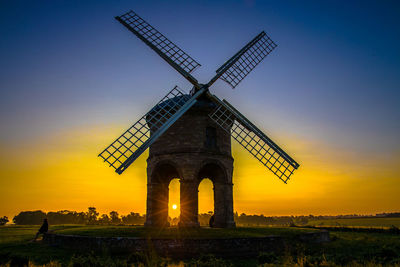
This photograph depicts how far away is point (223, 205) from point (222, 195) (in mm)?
678

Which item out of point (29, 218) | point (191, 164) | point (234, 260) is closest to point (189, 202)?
point (191, 164)

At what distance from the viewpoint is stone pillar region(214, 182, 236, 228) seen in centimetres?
1931

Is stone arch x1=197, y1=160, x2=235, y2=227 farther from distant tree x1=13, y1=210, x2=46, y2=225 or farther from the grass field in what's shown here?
distant tree x1=13, y1=210, x2=46, y2=225

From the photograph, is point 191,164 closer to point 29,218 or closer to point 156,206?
point 156,206

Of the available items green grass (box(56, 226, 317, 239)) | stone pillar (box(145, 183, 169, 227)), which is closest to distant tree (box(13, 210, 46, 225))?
stone pillar (box(145, 183, 169, 227))

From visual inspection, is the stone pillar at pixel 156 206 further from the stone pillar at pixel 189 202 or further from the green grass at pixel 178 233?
the green grass at pixel 178 233

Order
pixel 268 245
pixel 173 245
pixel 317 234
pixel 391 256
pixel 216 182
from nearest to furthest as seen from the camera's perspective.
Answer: pixel 391 256 < pixel 173 245 < pixel 268 245 < pixel 317 234 < pixel 216 182

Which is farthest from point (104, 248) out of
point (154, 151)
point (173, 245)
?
point (154, 151)

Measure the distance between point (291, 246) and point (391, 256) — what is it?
406cm

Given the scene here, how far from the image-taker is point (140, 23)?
21250 mm

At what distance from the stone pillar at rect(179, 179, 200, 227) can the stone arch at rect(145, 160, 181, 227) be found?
1.25 meters

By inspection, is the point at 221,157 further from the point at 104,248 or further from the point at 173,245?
the point at 104,248

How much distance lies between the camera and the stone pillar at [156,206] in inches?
774

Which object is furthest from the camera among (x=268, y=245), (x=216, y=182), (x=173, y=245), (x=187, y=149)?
(x=216, y=182)
